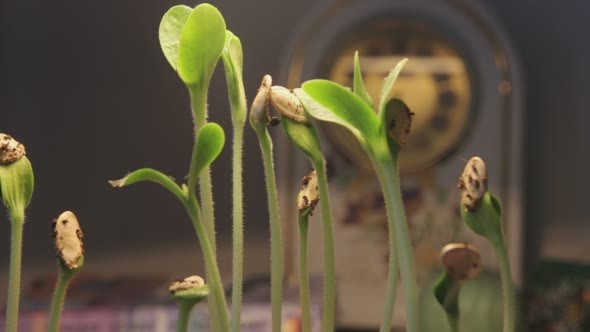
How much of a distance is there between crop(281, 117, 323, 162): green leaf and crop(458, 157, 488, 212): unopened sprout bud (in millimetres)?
40

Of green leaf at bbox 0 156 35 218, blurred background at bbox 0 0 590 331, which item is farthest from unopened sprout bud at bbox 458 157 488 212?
blurred background at bbox 0 0 590 331

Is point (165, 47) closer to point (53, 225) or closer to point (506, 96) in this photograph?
point (53, 225)

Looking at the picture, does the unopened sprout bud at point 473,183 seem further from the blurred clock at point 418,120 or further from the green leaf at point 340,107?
the blurred clock at point 418,120

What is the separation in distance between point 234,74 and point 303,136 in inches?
1.1

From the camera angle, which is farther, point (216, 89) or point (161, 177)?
point (216, 89)

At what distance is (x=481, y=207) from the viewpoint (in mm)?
180

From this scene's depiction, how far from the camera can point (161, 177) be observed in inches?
7.5

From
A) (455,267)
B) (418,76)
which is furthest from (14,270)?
(418,76)

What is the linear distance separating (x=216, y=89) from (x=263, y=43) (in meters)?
0.62

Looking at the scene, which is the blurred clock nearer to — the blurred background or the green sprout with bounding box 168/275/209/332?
the blurred background

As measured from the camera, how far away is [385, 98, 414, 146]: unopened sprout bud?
0.60ft

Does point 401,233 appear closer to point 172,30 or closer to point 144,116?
point 172,30

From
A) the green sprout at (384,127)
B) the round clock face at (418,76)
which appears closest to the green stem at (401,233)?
the green sprout at (384,127)

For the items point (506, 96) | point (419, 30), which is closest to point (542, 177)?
point (506, 96)
